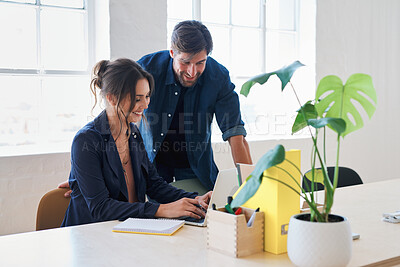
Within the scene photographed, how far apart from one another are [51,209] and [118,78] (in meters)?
0.65

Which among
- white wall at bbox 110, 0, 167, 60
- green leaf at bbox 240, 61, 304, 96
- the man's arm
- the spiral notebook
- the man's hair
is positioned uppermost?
white wall at bbox 110, 0, 167, 60

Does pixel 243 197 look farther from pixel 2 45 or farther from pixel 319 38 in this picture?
pixel 319 38

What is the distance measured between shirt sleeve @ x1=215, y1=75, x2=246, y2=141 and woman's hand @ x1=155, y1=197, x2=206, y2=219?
0.92 meters

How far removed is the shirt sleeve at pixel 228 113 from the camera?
271cm

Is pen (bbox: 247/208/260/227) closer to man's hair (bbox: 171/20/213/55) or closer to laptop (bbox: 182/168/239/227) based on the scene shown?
laptop (bbox: 182/168/239/227)

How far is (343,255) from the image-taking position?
48.6 inches

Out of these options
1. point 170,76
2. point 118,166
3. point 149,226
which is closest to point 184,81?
point 170,76

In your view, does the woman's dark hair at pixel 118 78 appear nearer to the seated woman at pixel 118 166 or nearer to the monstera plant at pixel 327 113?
the seated woman at pixel 118 166

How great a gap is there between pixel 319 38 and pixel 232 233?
379cm

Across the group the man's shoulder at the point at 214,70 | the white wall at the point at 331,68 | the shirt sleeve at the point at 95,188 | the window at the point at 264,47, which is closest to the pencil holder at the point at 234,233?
the shirt sleeve at the point at 95,188

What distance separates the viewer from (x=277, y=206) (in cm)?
141

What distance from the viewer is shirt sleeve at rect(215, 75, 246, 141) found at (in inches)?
107

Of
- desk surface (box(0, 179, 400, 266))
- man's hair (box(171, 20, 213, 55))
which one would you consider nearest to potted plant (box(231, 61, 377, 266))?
desk surface (box(0, 179, 400, 266))

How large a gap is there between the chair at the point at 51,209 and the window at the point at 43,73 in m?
1.43
